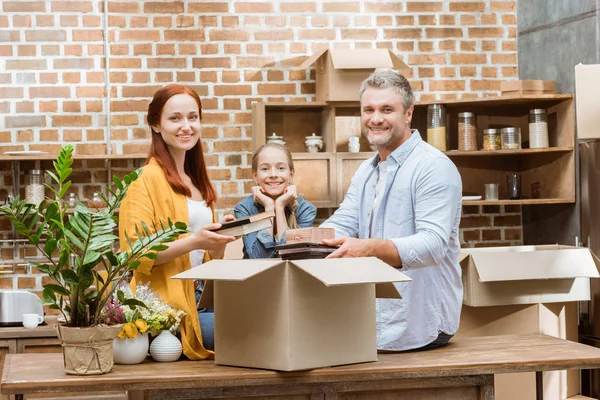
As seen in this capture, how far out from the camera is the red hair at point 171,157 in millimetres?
2863

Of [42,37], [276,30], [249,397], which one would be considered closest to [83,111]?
[42,37]

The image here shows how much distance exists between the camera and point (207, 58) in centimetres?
502

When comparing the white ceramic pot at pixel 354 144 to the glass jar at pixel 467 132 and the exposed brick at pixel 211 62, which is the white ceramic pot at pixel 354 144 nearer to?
the glass jar at pixel 467 132

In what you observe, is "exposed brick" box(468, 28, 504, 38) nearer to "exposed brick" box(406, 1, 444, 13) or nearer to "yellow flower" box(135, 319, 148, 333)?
"exposed brick" box(406, 1, 444, 13)

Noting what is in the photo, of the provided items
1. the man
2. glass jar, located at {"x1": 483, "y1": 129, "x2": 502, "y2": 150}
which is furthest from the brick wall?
the man

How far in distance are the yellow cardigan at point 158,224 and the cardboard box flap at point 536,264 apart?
6.00 feet

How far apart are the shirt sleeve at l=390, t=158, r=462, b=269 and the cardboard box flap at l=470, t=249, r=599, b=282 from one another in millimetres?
1443

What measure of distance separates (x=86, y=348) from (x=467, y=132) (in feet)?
10.2

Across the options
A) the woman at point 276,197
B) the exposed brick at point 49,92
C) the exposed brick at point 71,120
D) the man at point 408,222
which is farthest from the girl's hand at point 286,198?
the exposed brick at point 49,92

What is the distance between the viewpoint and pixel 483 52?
5.28 meters

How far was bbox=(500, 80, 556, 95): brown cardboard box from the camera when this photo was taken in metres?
4.78

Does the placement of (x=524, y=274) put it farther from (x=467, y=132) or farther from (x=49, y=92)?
(x=49, y=92)

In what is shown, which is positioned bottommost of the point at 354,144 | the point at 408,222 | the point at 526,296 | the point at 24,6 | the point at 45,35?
the point at 526,296

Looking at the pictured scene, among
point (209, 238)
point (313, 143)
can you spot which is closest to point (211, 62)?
point (313, 143)
